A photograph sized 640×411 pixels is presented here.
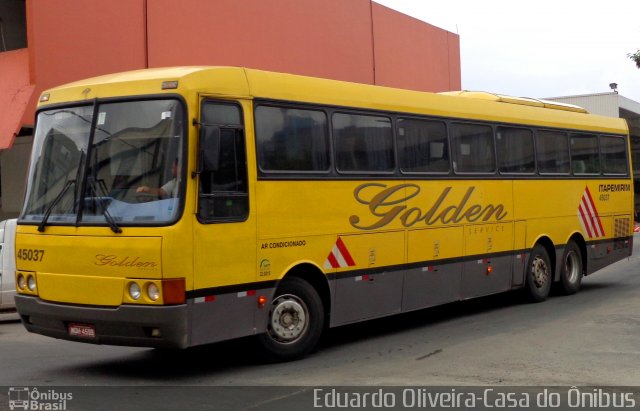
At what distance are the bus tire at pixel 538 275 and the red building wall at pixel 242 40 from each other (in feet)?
35.2

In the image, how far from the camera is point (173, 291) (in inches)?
309

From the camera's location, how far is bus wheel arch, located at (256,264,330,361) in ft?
29.7

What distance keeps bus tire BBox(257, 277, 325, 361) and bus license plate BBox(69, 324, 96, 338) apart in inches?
70.6

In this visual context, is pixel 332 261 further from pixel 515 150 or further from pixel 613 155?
pixel 613 155

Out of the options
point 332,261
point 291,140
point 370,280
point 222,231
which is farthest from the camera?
point 370,280

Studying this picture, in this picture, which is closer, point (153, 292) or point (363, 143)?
point (153, 292)

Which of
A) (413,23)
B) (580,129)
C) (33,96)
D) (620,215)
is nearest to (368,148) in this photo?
(580,129)

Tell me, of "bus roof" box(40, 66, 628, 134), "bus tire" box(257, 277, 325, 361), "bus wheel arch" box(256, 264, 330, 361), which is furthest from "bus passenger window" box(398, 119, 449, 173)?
"bus tire" box(257, 277, 325, 361)

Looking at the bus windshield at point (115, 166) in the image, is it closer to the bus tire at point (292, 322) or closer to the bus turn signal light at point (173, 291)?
the bus turn signal light at point (173, 291)

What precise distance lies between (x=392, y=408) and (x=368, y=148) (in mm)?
4267

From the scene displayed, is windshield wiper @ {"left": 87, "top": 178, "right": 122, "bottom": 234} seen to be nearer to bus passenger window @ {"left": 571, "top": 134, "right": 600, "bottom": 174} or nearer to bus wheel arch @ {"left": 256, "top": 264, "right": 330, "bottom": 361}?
bus wheel arch @ {"left": 256, "top": 264, "right": 330, "bottom": 361}

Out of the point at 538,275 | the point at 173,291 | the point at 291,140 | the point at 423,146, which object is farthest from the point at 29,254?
the point at 538,275

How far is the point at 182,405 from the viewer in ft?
23.7

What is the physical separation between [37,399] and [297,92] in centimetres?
442
